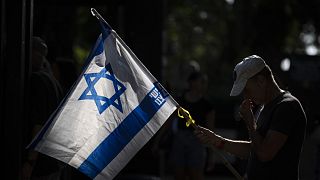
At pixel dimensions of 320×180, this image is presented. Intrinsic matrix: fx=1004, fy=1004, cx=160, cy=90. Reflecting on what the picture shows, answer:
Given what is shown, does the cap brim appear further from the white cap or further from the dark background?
the dark background

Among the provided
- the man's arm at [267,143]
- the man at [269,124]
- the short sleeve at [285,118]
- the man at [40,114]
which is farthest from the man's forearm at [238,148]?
the man at [40,114]

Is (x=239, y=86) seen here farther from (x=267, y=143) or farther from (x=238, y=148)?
(x=238, y=148)

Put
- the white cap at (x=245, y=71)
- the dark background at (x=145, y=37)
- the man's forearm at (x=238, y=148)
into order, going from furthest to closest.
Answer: the dark background at (x=145, y=37), the man's forearm at (x=238, y=148), the white cap at (x=245, y=71)

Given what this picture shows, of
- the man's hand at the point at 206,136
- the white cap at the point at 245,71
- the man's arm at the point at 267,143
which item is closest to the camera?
the man's arm at the point at 267,143

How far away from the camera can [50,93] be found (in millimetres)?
7223

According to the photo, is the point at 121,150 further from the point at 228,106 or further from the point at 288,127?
the point at 228,106

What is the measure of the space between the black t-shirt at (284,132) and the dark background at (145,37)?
2.13 m

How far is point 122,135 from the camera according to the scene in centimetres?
639

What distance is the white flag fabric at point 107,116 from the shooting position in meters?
6.33

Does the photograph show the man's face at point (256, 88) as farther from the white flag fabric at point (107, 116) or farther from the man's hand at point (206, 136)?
the white flag fabric at point (107, 116)

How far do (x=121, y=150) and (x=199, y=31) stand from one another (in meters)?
41.0

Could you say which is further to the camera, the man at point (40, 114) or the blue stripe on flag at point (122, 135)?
the man at point (40, 114)

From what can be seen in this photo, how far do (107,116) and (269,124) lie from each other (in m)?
1.10

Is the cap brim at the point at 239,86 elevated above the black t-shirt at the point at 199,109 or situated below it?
above
